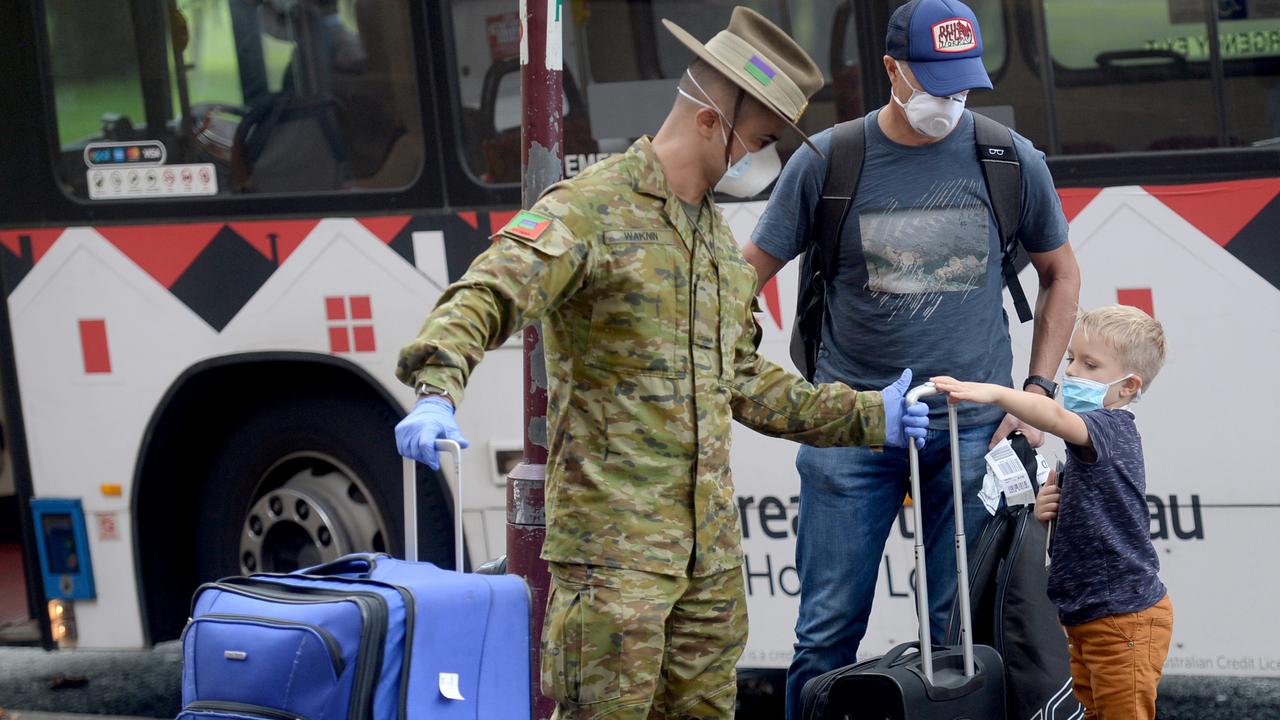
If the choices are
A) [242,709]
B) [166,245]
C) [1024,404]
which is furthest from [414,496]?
[166,245]

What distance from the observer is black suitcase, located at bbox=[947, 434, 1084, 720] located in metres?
3.44

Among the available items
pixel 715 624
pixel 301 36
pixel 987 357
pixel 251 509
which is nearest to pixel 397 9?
pixel 301 36

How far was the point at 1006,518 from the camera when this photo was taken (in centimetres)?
361

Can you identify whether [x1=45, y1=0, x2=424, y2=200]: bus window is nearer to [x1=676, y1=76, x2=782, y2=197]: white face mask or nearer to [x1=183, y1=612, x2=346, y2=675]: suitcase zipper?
[x1=676, y1=76, x2=782, y2=197]: white face mask

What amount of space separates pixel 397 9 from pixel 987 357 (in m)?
2.51

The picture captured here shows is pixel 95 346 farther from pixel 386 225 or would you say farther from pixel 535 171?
pixel 535 171

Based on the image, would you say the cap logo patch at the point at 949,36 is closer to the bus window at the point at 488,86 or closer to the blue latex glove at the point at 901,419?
the blue latex glove at the point at 901,419

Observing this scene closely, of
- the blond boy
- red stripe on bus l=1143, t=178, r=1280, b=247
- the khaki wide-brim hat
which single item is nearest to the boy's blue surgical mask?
the blond boy

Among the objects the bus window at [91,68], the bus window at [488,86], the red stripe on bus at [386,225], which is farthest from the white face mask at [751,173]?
the bus window at [91,68]

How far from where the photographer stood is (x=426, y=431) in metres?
2.47

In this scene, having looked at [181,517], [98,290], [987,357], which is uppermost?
[98,290]

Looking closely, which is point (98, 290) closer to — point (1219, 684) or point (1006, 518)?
point (1006, 518)

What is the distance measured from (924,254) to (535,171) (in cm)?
100

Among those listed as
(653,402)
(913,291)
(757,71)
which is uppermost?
(757,71)
